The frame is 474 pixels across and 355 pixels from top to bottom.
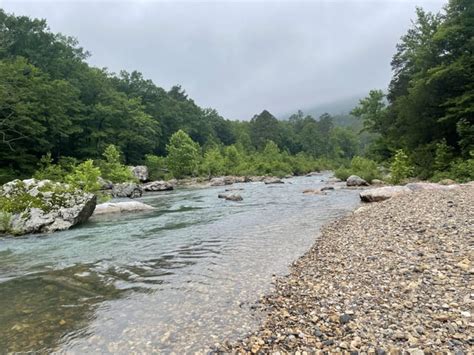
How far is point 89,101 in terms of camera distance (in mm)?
55969

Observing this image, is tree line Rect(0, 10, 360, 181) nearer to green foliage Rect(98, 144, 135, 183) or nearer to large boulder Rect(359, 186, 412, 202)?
green foliage Rect(98, 144, 135, 183)

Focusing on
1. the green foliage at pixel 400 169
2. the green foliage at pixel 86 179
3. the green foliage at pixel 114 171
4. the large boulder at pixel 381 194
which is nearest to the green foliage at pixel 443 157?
the green foliage at pixel 400 169

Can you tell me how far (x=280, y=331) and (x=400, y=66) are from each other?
45.0m

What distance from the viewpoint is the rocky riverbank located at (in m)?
3.84

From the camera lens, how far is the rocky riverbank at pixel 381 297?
151 inches

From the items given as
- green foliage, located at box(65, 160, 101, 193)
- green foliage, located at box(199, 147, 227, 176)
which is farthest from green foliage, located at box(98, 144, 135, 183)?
green foliage, located at box(199, 147, 227, 176)

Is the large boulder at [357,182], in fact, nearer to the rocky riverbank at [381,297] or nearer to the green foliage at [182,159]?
the rocky riverbank at [381,297]

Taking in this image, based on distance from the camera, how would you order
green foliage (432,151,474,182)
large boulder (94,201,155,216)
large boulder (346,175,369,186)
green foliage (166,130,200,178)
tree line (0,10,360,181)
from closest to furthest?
1. large boulder (94,201,155,216)
2. green foliage (432,151,474,182)
3. large boulder (346,175,369,186)
4. tree line (0,10,360,181)
5. green foliage (166,130,200,178)

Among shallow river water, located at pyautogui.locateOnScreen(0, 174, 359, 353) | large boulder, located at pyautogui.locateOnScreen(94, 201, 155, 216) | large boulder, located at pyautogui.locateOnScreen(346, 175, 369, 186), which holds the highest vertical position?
large boulder, located at pyautogui.locateOnScreen(94, 201, 155, 216)

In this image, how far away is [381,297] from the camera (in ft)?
16.1

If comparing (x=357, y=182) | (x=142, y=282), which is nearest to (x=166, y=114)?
(x=357, y=182)

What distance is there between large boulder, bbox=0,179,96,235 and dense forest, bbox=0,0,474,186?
1680 centimetres

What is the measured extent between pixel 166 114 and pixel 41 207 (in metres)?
68.3

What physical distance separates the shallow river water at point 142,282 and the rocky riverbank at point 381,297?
1.96 ft
